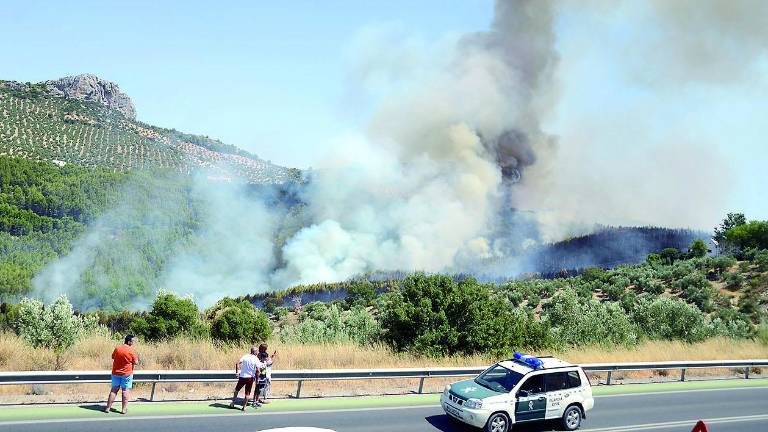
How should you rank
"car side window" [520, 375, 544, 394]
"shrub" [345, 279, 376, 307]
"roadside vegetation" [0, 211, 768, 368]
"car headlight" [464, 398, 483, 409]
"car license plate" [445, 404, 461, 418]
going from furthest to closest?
"shrub" [345, 279, 376, 307] < "roadside vegetation" [0, 211, 768, 368] < "car side window" [520, 375, 544, 394] < "car license plate" [445, 404, 461, 418] < "car headlight" [464, 398, 483, 409]

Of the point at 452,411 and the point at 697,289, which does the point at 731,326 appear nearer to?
the point at 697,289

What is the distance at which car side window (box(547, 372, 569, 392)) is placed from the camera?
42.0 feet

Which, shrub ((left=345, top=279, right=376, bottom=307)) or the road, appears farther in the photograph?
shrub ((left=345, top=279, right=376, bottom=307))

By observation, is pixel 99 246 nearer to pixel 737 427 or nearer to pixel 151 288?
pixel 151 288

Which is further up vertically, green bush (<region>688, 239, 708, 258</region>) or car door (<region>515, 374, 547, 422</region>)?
green bush (<region>688, 239, 708, 258</region>)

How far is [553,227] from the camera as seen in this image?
141750 mm

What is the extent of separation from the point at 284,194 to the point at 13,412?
446 ft

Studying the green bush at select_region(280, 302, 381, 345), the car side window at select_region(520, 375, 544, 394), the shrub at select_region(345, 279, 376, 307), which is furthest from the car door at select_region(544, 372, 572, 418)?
the shrub at select_region(345, 279, 376, 307)

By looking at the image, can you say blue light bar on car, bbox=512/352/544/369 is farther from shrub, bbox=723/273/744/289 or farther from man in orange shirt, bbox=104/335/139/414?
shrub, bbox=723/273/744/289

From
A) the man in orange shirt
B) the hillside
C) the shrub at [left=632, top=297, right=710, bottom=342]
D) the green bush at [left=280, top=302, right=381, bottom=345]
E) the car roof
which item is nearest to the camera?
the man in orange shirt

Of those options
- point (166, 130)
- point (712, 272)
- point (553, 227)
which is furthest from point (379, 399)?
point (166, 130)

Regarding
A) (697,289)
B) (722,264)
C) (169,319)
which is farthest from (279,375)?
(722,264)

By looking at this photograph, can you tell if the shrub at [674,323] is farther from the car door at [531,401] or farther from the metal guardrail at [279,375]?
the car door at [531,401]

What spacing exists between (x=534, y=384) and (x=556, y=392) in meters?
0.54
